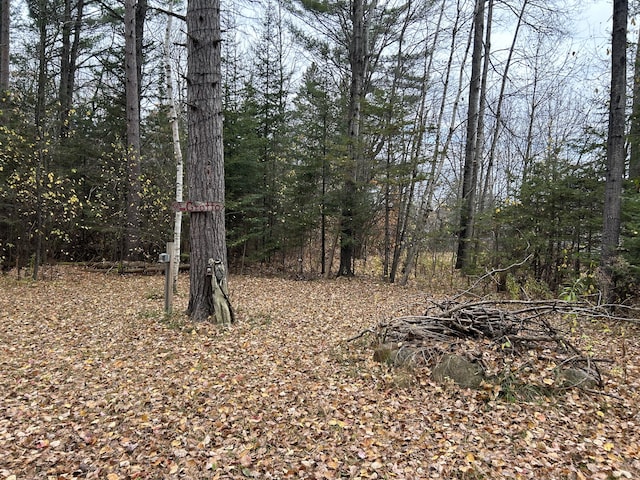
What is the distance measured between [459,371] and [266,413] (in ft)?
7.01

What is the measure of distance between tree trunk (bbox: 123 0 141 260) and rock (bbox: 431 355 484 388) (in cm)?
901

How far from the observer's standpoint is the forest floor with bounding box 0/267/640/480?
2.69 m

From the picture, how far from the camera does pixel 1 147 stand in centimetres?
802

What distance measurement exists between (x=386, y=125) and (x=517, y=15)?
6.41 meters

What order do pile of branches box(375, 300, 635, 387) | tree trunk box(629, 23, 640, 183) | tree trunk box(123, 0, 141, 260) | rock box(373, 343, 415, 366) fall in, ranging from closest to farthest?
pile of branches box(375, 300, 635, 387), rock box(373, 343, 415, 366), tree trunk box(629, 23, 640, 183), tree trunk box(123, 0, 141, 260)

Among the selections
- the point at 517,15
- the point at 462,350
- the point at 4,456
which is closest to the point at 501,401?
the point at 462,350

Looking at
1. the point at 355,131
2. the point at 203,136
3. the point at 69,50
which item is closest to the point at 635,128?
the point at 355,131

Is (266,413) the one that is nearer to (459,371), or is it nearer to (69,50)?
(459,371)

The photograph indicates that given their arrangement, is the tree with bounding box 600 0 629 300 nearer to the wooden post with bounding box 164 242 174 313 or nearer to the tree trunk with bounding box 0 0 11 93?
the wooden post with bounding box 164 242 174 313

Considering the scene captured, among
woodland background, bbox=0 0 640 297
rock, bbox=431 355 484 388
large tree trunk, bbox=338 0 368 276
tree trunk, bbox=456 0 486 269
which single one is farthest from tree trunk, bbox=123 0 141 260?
tree trunk, bbox=456 0 486 269

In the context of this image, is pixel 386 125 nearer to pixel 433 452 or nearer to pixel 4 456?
pixel 433 452

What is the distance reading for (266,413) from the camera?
3.31m

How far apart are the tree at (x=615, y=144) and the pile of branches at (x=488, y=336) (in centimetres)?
251

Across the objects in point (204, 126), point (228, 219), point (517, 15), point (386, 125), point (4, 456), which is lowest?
point (4, 456)
